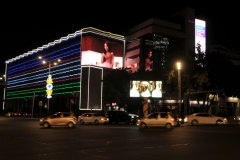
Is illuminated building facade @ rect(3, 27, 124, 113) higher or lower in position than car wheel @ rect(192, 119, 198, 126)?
higher

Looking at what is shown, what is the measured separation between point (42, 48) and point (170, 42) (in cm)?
4085

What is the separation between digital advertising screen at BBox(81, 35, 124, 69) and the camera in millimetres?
74250

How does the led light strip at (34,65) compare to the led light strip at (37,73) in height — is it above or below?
above

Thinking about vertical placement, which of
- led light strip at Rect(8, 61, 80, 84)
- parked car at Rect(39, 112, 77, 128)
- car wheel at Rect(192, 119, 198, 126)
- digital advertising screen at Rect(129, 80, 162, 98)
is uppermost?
led light strip at Rect(8, 61, 80, 84)

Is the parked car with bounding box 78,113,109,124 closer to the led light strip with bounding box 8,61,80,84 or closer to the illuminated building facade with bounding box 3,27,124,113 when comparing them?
the illuminated building facade with bounding box 3,27,124,113

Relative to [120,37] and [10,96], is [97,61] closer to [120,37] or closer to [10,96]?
[120,37]

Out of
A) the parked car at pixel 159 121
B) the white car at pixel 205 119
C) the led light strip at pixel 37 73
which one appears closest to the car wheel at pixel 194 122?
the white car at pixel 205 119

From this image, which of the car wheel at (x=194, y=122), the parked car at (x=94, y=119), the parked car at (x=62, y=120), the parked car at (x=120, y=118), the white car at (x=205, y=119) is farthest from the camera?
the parked car at (x=120, y=118)

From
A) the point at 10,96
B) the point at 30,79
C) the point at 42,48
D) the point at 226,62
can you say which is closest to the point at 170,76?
the point at 226,62

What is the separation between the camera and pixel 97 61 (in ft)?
248

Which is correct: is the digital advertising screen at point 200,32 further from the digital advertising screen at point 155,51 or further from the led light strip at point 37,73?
the led light strip at point 37,73

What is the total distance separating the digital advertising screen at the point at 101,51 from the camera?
74250 millimetres

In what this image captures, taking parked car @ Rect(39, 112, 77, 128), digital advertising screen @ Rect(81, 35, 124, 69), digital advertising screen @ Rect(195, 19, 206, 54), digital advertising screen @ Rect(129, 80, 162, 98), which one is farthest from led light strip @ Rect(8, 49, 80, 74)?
parked car @ Rect(39, 112, 77, 128)

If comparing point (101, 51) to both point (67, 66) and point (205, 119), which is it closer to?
point (67, 66)
